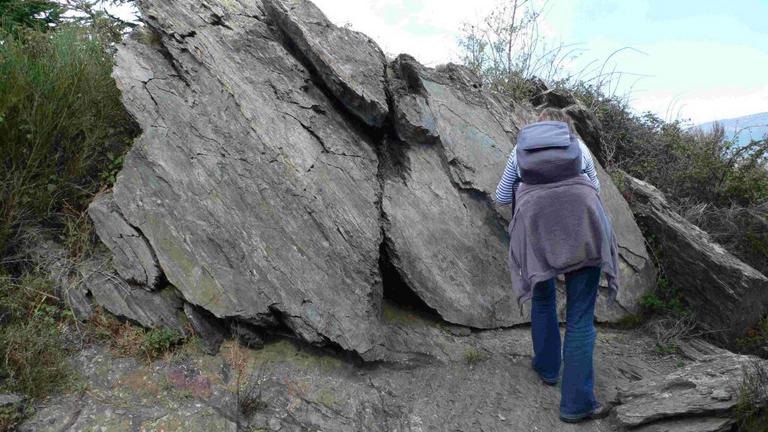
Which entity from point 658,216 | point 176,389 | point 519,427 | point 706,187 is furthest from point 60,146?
point 706,187

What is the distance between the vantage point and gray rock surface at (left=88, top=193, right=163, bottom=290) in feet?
14.6

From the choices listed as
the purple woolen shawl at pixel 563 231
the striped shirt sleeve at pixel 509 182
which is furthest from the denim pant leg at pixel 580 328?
the striped shirt sleeve at pixel 509 182

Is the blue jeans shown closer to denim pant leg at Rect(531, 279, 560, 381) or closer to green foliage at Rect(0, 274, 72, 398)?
denim pant leg at Rect(531, 279, 560, 381)

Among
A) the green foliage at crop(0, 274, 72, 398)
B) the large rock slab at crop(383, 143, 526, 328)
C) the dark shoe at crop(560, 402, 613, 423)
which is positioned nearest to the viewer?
the green foliage at crop(0, 274, 72, 398)

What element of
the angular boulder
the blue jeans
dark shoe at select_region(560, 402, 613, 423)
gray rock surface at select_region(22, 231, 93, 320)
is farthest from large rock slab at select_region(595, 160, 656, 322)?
gray rock surface at select_region(22, 231, 93, 320)

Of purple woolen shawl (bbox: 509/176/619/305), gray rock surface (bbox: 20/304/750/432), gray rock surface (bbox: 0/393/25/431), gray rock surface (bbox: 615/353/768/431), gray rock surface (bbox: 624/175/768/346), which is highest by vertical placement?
purple woolen shawl (bbox: 509/176/619/305)

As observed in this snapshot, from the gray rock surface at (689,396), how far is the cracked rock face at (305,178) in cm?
116

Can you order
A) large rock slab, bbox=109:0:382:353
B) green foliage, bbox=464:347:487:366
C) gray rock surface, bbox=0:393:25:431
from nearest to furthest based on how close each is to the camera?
1. gray rock surface, bbox=0:393:25:431
2. large rock slab, bbox=109:0:382:353
3. green foliage, bbox=464:347:487:366

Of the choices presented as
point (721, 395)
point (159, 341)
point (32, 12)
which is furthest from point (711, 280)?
point (32, 12)

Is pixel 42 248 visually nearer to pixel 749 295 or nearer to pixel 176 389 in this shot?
pixel 176 389

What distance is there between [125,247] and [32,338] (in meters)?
0.90

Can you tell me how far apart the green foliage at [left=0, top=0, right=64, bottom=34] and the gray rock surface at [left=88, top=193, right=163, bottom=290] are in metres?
4.18

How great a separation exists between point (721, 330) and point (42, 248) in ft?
19.8

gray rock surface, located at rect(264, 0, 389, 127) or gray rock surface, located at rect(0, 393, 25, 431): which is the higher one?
gray rock surface, located at rect(264, 0, 389, 127)
